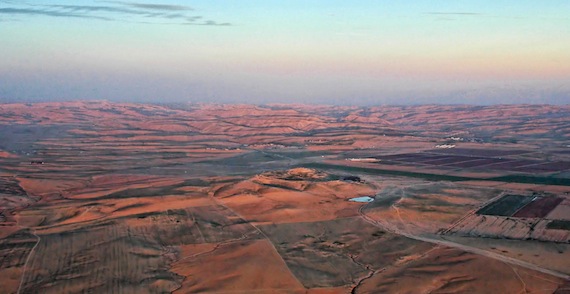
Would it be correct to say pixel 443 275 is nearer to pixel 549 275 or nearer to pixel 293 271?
pixel 549 275

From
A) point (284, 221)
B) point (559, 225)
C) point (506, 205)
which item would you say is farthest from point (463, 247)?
point (506, 205)

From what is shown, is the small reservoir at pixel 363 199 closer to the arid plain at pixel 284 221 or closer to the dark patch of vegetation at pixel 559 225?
the arid plain at pixel 284 221

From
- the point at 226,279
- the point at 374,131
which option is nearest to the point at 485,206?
the point at 226,279

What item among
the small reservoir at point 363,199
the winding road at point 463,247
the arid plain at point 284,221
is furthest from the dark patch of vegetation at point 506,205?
the small reservoir at point 363,199

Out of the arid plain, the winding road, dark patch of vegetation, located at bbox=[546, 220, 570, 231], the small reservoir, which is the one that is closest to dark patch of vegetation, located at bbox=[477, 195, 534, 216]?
the arid plain

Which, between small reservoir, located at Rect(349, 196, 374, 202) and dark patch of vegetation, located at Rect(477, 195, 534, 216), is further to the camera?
small reservoir, located at Rect(349, 196, 374, 202)

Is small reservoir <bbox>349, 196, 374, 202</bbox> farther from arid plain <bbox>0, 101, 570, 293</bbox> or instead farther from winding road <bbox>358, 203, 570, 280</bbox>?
winding road <bbox>358, 203, 570, 280</bbox>

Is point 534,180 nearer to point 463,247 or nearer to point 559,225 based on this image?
point 559,225

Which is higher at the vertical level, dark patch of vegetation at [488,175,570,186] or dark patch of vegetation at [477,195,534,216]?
dark patch of vegetation at [477,195,534,216]
